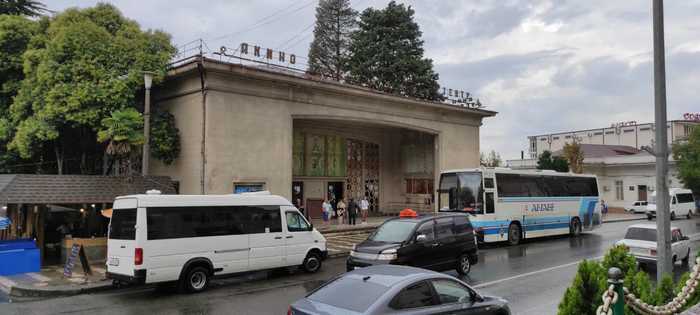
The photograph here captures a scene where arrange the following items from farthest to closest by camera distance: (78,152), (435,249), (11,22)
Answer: (78,152) → (11,22) → (435,249)

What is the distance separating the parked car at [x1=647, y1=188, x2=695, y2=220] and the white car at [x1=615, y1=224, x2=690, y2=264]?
2729 cm

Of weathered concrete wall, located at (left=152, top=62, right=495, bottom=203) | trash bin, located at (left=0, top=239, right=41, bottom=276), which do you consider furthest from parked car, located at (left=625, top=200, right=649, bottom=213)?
trash bin, located at (left=0, top=239, right=41, bottom=276)

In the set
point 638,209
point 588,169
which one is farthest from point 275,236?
point 588,169

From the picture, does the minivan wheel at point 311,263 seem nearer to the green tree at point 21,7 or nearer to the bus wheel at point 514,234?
the bus wheel at point 514,234

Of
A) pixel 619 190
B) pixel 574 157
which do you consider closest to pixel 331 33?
pixel 574 157

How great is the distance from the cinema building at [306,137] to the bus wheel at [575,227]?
8567mm

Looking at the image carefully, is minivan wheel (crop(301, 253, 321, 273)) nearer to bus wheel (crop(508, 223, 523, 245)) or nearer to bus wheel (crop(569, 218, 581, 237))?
bus wheel (crop(508, 223, 523, 245))

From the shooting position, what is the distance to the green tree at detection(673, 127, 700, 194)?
147ft

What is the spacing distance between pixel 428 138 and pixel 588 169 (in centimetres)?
2864

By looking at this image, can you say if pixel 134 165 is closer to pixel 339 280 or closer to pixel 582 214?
pixel 339 280

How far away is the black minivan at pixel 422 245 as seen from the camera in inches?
495

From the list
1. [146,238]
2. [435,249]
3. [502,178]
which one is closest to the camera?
[146,238]

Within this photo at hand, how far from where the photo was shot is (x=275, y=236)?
564 inches

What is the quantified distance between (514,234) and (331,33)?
1564 inches
